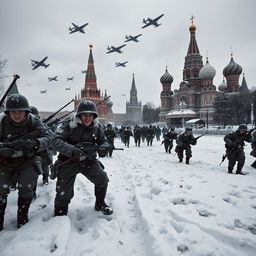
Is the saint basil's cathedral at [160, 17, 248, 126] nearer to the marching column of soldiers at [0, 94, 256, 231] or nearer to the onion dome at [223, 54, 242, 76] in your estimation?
the onion dome at [223, 54, 242, 76]

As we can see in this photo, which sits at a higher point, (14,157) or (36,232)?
(14,157)

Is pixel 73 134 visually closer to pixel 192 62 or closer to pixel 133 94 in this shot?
pixel 192 62

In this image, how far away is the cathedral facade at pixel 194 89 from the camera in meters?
60.4

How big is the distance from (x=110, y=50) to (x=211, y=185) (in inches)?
856

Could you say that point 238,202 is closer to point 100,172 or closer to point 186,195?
point 186,195

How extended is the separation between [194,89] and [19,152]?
67.7 m

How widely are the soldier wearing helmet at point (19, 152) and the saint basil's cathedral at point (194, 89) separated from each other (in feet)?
190

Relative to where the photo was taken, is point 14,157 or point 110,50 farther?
point 110,50

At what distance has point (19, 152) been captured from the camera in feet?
9.35

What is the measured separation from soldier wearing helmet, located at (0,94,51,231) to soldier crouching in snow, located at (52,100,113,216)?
336 mm

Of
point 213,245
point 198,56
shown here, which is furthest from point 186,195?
point 198,56

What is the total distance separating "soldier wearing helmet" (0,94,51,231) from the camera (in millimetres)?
2816

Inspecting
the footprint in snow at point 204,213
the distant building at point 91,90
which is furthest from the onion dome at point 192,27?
the footprint in snow at point 204,213

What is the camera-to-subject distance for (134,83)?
5679 inches
